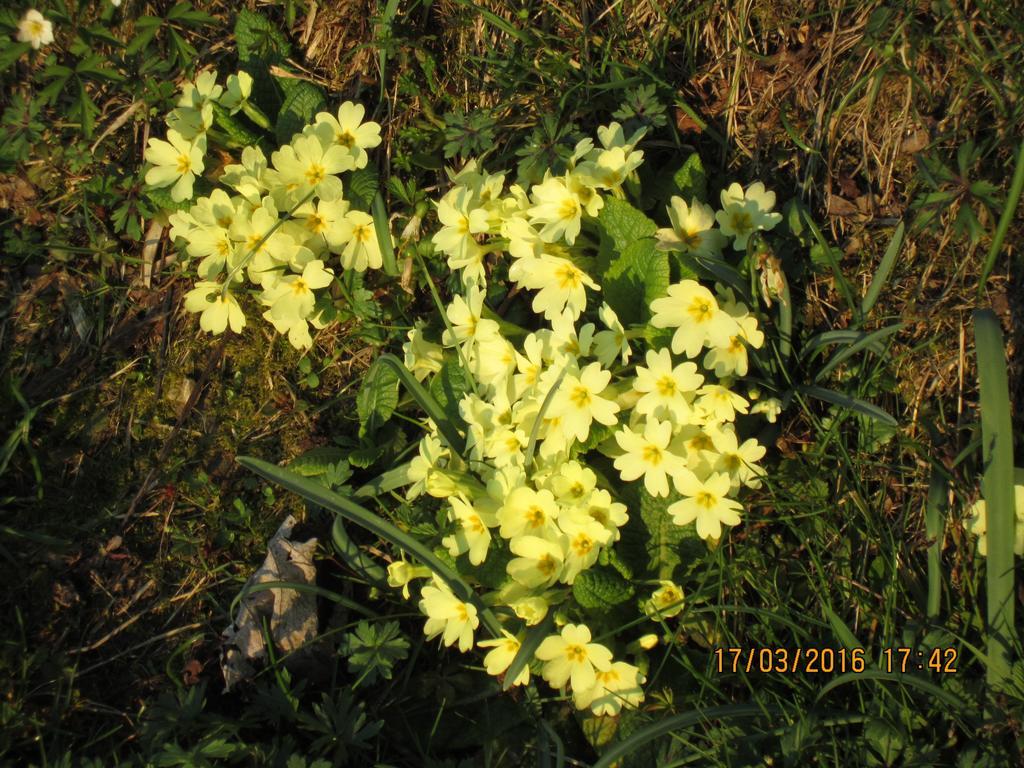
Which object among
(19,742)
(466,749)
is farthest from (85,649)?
(466,749)

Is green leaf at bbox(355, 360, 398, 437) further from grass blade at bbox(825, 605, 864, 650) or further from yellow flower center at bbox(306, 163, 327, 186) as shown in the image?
grass blade at bbox(825, 605, 864, 650)

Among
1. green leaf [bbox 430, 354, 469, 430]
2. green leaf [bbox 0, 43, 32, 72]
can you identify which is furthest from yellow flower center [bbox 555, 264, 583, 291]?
green leaf [bbox 0, 43, 32, 72]

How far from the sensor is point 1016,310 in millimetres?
2174

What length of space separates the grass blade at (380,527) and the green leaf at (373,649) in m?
0.26

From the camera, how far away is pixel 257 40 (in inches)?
124

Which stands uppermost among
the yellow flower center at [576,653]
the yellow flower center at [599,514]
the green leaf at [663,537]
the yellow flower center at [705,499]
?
the yellow flower center at [705,499]

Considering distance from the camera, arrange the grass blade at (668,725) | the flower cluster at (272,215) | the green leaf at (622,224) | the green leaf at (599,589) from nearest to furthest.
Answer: the grass blade at (668,725)
the green leaf at (599,589)
the green leaf at (622,224)
the flower cluster at (272,215)

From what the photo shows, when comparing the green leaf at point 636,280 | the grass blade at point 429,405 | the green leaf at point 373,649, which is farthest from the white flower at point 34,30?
the green leaf at point 373,649

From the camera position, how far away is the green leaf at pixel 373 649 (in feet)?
7.93

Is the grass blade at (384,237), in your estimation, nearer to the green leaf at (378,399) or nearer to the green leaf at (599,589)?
the green leaf at (378,399)

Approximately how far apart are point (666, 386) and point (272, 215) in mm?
1316

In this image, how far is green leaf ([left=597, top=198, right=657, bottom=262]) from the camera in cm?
246

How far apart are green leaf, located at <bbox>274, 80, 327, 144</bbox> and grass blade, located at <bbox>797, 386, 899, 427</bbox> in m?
1.83

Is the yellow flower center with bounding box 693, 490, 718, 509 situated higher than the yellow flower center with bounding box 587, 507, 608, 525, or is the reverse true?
the yellow flower center with bounding box 693, 490, 718, 509
